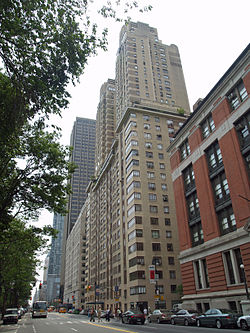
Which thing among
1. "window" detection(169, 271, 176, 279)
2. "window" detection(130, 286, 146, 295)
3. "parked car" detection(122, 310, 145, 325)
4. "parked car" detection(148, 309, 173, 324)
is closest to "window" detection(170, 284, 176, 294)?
"window" detection(169, 271, 176, 279)

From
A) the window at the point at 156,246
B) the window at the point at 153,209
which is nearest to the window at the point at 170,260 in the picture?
the window at the point at 156,246

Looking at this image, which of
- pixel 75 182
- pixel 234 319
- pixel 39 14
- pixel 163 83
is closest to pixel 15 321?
pixel 234 319

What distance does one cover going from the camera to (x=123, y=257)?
60.6 m

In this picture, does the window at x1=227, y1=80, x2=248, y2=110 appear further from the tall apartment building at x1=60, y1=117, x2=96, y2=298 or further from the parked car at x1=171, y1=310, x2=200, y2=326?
the tall apartment building at x1=60, y1=117, x2=96, y2=298

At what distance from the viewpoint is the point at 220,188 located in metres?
31.0

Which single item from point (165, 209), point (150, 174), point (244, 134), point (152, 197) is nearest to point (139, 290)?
point (165, 209)

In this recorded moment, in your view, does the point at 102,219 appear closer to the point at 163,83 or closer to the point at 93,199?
the point at 93,199

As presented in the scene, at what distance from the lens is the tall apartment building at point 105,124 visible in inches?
4028

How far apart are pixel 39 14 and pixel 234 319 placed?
2189 centimetres

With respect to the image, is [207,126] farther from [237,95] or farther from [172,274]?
[172,274]

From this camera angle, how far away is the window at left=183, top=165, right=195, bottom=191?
37.2 metres

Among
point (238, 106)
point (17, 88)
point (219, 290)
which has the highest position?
point (238, 106)

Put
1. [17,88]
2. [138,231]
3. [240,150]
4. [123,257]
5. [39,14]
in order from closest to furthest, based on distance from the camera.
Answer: [39,14], [17,88], [240,150], [138,231], [123,257]

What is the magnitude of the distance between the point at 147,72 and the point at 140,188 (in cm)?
4242
